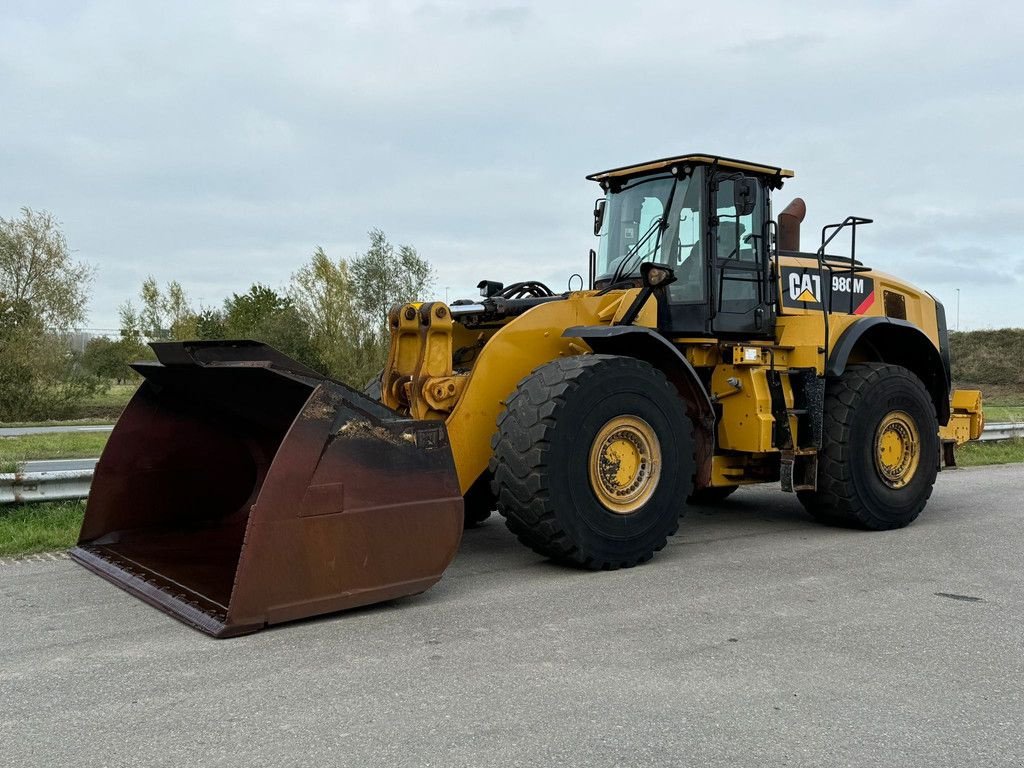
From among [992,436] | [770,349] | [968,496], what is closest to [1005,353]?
[992,436]

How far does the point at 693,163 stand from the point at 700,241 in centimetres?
59

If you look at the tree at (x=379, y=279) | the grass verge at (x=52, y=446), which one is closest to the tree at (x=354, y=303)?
the tree at (x=379, y=279)

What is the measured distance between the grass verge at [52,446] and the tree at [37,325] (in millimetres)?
9016

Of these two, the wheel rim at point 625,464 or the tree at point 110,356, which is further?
the tree at point 110,356

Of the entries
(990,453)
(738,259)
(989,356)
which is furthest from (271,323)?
(989,356)

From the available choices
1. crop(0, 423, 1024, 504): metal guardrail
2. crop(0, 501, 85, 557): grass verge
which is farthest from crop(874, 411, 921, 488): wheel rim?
crop(0, 423, 1024, 504): metal guardrail

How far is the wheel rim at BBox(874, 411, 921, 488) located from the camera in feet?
25.2

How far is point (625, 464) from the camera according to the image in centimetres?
607

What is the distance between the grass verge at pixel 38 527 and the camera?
635 cm

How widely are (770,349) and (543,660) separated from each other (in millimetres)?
4137

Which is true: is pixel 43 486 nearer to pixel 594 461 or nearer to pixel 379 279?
pixel 594 461

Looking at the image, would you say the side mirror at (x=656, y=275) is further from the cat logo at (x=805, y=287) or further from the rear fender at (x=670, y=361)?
the cat logo at (x=805, y=287)

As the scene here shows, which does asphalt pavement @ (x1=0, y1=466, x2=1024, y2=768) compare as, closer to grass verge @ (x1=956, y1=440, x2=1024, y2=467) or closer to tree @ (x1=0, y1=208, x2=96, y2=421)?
grass verge @ (x1=956, y1=440, x2=1024, y2=467)

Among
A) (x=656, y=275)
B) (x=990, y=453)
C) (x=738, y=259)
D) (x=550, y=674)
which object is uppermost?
(x=738, y=259)
